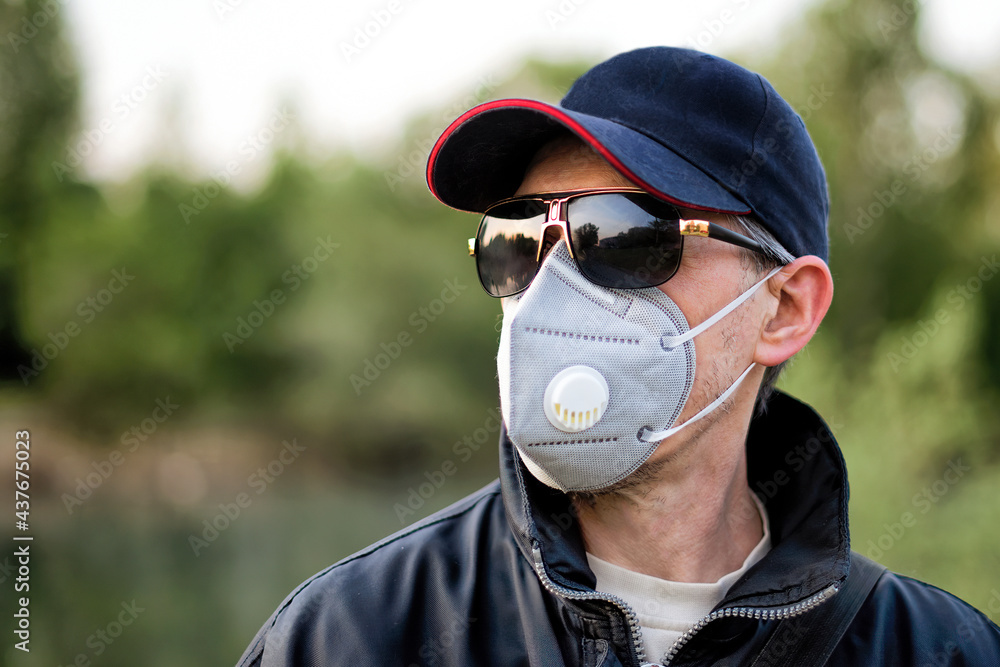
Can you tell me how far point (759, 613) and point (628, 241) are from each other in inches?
36.5

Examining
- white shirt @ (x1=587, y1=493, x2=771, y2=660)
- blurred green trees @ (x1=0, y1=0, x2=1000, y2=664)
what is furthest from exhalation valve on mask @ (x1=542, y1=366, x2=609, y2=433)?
blurred green trees @ (x1=0, y1=0, x2=1000, y2=664)

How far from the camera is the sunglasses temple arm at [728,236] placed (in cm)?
210

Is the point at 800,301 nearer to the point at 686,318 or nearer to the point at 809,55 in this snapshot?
the point at 686,318

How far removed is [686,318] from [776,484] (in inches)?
26.5

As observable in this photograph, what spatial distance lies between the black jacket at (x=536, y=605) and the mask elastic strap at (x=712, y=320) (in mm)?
479

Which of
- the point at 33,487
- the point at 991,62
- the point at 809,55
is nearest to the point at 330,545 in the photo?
the point at 33,487

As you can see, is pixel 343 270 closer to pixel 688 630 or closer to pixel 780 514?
pixel 780 514

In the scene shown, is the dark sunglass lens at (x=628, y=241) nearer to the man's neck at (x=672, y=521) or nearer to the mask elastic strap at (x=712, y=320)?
the mask elastic strap at (x=712, y=320)

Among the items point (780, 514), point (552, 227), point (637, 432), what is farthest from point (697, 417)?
point (552, 227)

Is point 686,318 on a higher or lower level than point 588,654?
higher

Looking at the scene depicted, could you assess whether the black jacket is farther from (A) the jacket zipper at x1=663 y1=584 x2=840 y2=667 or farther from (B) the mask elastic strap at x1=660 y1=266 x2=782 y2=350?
(B) the mask elastic strap at x1=660 y1=266 x2=782 y2=350

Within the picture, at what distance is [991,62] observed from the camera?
18.3 meters

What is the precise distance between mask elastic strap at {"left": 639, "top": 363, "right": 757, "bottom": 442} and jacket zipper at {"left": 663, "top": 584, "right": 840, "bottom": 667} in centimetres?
42

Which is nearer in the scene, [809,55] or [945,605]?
[945,605]
